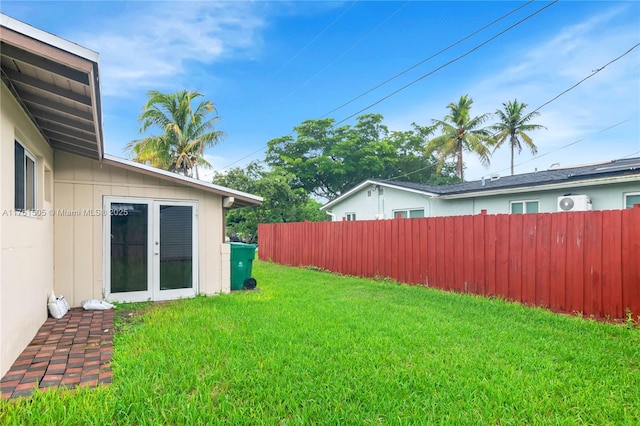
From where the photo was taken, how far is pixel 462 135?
25516 mm

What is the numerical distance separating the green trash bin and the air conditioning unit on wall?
769 cm

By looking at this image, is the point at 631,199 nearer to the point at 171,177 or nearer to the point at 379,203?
the point at 379,203

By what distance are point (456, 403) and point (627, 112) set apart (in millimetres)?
17446

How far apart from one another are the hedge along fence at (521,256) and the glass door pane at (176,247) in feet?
15.4

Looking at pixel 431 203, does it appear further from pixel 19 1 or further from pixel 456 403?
pixel 19 1

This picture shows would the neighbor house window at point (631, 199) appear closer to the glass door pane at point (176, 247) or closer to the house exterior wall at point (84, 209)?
the glass door pane at point (176, 247)

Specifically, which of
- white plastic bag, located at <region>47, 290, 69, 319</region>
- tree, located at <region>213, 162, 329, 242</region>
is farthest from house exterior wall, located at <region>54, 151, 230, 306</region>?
tree, located at <region>213, 162, 329, 242</region>

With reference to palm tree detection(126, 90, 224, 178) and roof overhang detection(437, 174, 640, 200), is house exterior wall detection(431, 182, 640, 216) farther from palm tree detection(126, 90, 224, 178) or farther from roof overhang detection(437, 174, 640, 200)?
palm tree detection(126, 90, 224, 178)

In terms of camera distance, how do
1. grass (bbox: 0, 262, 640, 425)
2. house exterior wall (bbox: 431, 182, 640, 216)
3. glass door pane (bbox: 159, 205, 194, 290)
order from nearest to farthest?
grass (bbox: 0, 262, 640, 425) → glass door pane (bbox: 159, 205, 194, 290) → house exterior wall (bbox: 431, 182, 640, 216)

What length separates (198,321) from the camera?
15.8 ft

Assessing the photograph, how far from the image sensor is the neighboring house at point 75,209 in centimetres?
298

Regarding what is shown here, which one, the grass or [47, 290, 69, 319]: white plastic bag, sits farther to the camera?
[47, 290, 69, 319]: white plastic bag

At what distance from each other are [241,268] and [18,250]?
15.3 ft

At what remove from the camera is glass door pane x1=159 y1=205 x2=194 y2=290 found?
6.47 metres
